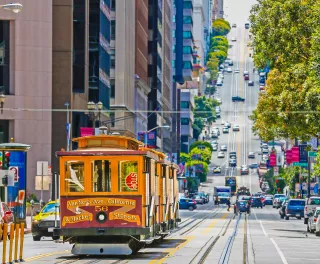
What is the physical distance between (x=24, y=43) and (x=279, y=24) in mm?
29749

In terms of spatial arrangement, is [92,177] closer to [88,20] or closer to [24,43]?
[24,43]

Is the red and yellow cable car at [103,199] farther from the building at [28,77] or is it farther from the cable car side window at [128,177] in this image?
the building at [28,77]

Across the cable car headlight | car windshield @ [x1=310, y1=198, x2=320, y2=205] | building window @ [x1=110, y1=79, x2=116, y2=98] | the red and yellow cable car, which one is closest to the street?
the red and yellow cable car

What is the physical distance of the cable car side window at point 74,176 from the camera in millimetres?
31406

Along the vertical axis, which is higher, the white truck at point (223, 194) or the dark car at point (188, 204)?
the white truck at point (223, 194)

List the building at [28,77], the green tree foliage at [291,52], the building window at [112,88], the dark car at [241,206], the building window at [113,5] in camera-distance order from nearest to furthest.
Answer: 1. the green tree foliage at [291,52]
2. the building at [28,77]
3. the dark car at [241,206]
4. the building window at [112,88]
5. the building window at [113,5]

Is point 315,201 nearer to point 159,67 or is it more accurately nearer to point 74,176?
point 74,176

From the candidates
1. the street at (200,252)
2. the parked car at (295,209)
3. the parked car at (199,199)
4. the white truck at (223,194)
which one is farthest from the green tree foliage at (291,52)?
the parked car at (199,199)

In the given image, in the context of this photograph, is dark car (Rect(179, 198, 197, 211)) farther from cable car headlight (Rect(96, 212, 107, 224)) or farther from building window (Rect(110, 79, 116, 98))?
cable car headlight (Rect(96, 212, 107, 224))

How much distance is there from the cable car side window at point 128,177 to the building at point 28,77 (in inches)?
1963

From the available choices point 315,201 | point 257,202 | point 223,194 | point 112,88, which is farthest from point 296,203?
point 223,194

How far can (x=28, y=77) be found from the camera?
269 ft

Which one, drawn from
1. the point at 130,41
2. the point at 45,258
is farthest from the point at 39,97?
the point at 45,258

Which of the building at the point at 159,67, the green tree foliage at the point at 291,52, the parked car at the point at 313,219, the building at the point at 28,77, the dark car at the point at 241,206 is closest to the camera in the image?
the green tree foliage at the point at 291,52
